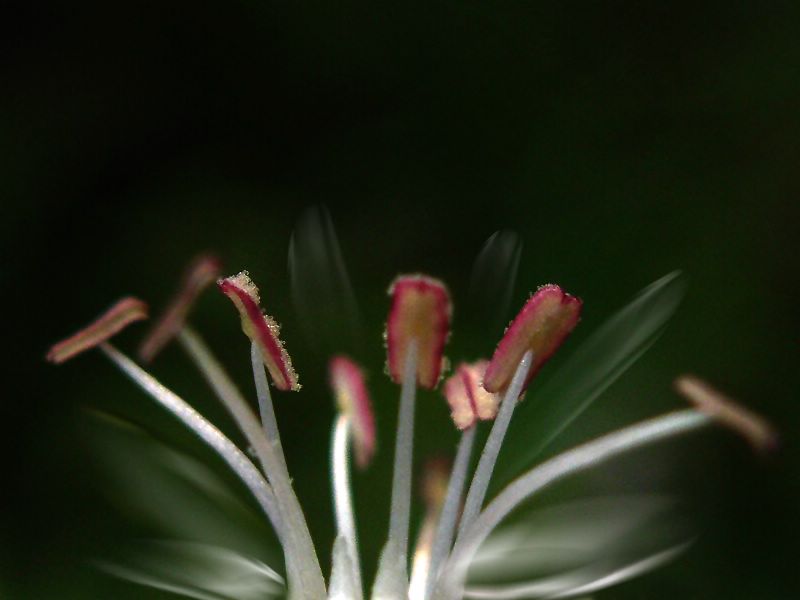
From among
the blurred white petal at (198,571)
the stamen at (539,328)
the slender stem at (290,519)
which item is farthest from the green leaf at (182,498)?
the stamen at (539,328)

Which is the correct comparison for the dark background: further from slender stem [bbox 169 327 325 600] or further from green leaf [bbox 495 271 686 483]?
slender stem [bbox 169 327 325 600]

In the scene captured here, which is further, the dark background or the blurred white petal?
the dark background

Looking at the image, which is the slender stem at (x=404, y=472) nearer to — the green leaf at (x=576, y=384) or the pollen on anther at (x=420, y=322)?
the pollen on anther at (x=420, y=322)

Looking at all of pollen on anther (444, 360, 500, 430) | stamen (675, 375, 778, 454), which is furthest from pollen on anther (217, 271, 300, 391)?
stamen (675, 375, 778, 454)

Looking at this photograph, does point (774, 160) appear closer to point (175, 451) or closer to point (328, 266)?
point (328, 266)

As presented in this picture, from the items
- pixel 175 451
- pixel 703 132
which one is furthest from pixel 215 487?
pixel 703 132

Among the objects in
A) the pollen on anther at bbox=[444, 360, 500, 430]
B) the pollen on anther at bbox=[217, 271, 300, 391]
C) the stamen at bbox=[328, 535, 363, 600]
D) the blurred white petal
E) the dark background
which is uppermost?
the dark background
